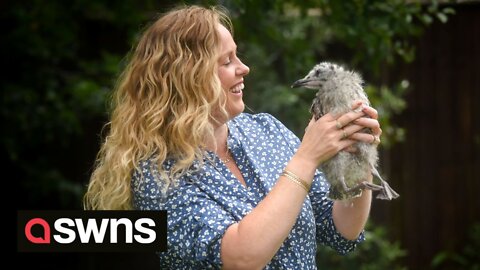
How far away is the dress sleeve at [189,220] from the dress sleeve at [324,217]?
1.24 ft

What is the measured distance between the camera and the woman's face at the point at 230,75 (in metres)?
2.38

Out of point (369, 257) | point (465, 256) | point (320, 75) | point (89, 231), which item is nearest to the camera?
point (320, 75)

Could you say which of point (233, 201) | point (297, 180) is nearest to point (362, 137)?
point (297, 180)

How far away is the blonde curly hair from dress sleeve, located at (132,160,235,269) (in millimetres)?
44

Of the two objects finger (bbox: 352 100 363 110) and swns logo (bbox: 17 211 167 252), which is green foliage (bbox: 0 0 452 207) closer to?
swns logo (bbox: 17 211 167 252)

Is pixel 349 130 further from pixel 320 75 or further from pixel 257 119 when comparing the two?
pixel 257 119

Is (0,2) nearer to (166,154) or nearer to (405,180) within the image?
(405,180)

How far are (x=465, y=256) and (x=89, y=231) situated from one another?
402 cm

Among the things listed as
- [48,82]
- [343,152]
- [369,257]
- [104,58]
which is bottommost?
[343,152]

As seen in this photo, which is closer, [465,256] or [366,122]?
[366,122]

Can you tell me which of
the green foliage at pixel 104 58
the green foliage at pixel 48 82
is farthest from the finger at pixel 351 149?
the green foliage at pixel 48 82

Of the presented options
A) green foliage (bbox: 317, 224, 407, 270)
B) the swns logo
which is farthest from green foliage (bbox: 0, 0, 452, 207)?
the swns logo

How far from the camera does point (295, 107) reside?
533 cm

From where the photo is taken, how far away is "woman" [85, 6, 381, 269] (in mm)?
2201
